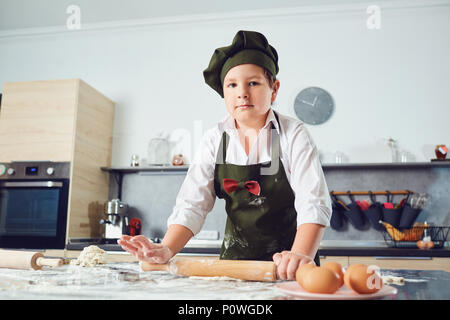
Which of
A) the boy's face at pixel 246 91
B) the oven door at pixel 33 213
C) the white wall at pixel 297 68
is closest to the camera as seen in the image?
the boy's face at pixel 246 91

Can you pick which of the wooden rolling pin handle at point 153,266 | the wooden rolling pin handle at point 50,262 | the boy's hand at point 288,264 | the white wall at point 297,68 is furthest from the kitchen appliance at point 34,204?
the boy's hand at point 288,264

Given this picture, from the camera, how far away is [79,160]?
2.73 meters

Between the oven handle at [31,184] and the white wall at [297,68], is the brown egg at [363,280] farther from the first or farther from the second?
the oven handle at [31,184]

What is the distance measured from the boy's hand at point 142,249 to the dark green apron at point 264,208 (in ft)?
1.16

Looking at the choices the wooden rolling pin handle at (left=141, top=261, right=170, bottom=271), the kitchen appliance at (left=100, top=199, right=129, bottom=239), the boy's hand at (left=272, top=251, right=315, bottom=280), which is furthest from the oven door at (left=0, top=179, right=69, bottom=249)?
the boy's hand at (left=272, top=251, right=315, bottom=280)

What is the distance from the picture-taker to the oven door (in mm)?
2609

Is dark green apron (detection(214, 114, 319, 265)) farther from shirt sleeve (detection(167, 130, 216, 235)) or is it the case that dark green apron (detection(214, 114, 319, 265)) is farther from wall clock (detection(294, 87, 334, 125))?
wall clock (detection(294, 87, 334, 125))

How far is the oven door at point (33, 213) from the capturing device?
8.56 ft

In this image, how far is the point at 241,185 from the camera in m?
1.19

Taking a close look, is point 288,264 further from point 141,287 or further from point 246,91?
point 246,91

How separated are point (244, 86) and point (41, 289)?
72 cm

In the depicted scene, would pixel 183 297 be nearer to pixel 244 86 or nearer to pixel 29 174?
pixel 244 86

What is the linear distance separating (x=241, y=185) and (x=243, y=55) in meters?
0.37

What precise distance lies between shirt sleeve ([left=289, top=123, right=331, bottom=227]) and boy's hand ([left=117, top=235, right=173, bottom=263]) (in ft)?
1.14
